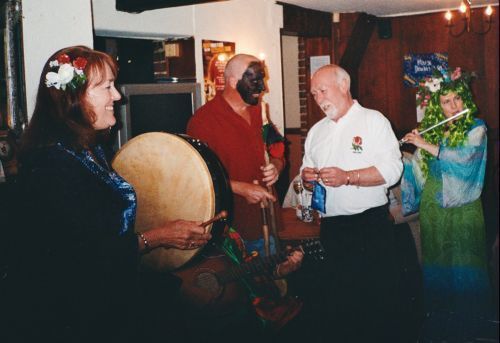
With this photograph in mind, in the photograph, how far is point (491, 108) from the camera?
7.11 m

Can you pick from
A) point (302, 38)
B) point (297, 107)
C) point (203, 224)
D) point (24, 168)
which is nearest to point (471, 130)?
point (203, 224)

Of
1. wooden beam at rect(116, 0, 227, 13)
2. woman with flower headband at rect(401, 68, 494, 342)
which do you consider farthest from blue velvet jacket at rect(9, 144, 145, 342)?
woman with flower headband at rect(401, 68, 494, 342)

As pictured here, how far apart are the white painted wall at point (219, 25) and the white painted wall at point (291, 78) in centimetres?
194

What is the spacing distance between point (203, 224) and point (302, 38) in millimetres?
5097

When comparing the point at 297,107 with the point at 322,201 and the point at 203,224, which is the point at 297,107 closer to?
the point at 322,201

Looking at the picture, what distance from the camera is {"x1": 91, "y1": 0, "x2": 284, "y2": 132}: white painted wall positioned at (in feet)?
12.6

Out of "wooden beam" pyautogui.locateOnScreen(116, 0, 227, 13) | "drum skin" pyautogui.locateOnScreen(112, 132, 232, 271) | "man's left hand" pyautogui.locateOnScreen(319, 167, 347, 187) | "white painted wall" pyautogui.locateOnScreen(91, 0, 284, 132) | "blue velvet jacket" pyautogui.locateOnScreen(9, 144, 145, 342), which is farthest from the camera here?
"white painted wall" pyautogui.locateOnScreen(91, 0, 284, 132)

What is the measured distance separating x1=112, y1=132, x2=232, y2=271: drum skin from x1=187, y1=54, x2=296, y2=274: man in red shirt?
0.63m

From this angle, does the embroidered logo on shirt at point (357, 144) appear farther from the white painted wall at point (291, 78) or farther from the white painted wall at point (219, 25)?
the white painted wall at point (291, 78)

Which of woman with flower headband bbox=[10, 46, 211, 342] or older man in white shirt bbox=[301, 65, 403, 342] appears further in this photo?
older man in white shirt bbox=[301, 65, 403, 342]

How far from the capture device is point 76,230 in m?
1.92

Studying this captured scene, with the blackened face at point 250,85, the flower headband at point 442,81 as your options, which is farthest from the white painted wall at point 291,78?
the blackened face at point 250,85

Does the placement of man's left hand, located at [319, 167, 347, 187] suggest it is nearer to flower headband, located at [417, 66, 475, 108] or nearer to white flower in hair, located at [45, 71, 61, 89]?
flower headband, located at [417, 66, 475, 108]

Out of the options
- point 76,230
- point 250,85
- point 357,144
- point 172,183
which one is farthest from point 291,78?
point 76,230
